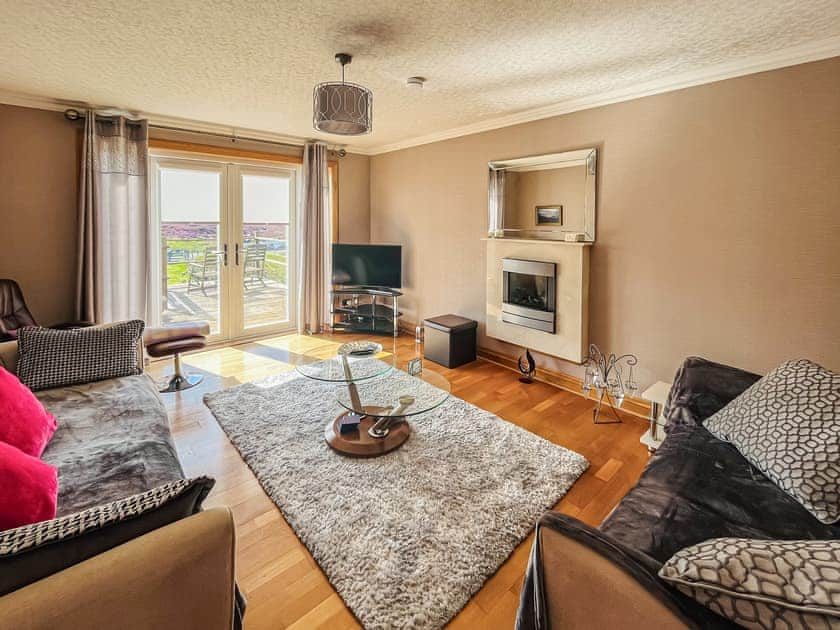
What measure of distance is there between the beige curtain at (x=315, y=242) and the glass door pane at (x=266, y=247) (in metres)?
0.25

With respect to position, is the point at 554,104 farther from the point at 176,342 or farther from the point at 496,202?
the point at 176,342

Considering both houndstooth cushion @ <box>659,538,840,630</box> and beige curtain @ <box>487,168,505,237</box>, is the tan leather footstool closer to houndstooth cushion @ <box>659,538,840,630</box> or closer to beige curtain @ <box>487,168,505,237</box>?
beige curtain @ <box>487,168,505,237</box>

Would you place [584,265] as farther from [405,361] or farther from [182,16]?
[182,16]

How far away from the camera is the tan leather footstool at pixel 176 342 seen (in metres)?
3.49

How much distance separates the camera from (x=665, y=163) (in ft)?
9.98

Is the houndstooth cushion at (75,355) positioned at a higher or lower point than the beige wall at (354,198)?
lower

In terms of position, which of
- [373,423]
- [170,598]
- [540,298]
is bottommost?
[373,423]

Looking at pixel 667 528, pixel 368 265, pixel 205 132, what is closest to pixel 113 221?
pixel 205 132

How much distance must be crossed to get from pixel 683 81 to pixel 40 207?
5.24 m

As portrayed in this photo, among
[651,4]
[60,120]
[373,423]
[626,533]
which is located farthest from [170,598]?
[60,120]

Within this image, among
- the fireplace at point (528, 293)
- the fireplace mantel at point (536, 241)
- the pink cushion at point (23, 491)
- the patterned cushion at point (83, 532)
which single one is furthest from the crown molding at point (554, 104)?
the pink cushion at point (23, 491)

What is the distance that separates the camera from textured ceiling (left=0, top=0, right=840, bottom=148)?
6.74 ft

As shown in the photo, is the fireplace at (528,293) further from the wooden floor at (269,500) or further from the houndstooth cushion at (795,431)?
the houndstooth cushion at (795,431)

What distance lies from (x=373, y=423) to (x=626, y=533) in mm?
1834
